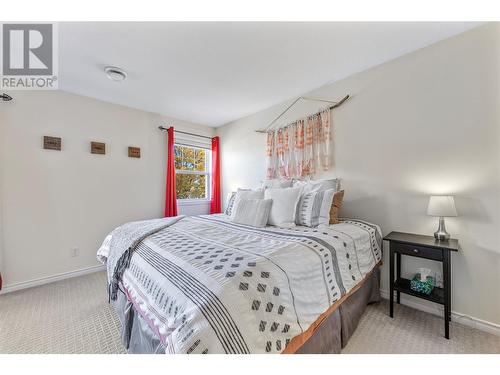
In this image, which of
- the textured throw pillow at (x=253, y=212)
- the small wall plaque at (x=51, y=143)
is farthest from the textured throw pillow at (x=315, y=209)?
the small wall plaque at (x=51, y=143)

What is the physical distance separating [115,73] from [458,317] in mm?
3859

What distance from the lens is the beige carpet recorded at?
4.78 feet

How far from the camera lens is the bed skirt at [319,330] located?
115 centimetres

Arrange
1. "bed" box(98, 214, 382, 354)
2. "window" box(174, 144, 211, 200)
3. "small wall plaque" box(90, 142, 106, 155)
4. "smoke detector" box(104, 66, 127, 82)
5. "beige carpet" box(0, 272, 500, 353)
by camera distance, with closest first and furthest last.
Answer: "bed" box(98, 214, 382, 354) → "beige carpet" box(0, 272, 500, 353) → "smoke detector" box(104, 66, 127, 82) → "small wall plaque" box(90, 142, 106, 155) → "window" box(174, 144, 211, 200)

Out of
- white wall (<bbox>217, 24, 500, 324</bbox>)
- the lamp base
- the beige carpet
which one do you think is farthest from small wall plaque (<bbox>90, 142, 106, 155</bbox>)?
A: the lamp base

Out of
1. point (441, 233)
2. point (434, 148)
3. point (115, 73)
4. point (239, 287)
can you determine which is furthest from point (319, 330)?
point (115, 73)

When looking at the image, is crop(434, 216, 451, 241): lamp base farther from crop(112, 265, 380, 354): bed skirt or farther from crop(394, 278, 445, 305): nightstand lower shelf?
crop(112, 265, 380, 354): bed skirt

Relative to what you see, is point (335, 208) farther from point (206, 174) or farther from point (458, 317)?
point (206, 174)

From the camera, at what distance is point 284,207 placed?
6.86 ft

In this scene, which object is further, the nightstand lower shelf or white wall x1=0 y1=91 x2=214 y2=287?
white wall x1=0 y1=91 x2=214 y2=287

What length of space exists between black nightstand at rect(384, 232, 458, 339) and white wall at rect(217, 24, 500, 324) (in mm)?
165
